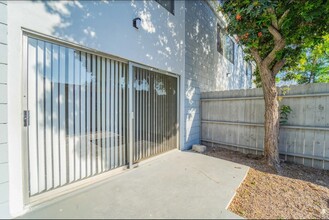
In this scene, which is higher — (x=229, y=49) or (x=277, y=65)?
(x=229, y=49)

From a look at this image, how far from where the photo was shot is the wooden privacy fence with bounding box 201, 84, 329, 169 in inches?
153

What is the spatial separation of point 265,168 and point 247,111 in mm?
1702

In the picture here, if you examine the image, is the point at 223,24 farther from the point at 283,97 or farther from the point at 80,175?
the point at 80,175

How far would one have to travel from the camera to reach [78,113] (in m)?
2.85

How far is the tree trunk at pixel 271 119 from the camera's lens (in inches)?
162

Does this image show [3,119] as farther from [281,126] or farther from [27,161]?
[281,126]

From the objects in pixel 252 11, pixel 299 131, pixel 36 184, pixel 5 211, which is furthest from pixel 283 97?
pixel 5 211

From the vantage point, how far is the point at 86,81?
116 inches

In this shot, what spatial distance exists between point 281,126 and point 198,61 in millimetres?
3192

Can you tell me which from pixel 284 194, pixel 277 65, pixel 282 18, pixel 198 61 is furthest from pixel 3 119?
pixel 198 61

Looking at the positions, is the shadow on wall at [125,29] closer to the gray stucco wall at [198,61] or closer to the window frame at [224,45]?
the gray stucco wall at [198,61]

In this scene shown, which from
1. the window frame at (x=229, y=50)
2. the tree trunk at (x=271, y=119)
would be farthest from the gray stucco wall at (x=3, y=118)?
the window frame at (x=229, y=50)

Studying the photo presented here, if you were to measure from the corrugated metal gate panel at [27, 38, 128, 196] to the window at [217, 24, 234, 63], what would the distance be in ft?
19.0

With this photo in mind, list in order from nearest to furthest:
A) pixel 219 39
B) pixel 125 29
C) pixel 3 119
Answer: pixel 3 119, pixel 125 29, pixel 219 39
